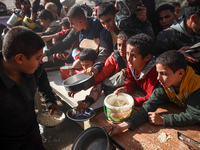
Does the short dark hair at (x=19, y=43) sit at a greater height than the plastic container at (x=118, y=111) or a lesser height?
greater

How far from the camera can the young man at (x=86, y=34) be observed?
2.75 m

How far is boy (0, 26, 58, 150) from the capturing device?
1294 mm

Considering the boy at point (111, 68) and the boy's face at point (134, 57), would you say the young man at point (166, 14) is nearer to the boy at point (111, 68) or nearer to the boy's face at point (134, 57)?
the boy at point (111, 68)

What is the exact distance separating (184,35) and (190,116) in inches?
48.4

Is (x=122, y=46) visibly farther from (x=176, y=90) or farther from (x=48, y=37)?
(x=48, y=37)

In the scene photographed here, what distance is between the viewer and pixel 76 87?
6.37ft

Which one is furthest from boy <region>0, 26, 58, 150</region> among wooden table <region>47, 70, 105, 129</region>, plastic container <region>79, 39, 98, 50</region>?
plastic container <region>79, 39, 98, 50</region>

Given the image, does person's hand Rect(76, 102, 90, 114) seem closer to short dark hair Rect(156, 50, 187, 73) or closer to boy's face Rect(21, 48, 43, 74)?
boy's face Rect(21, 48, 43, 74)

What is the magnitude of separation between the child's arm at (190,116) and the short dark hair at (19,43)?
1460 mm

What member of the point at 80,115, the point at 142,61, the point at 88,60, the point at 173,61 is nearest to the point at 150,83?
the point at 142,61

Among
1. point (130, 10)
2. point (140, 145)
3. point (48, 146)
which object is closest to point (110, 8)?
point (130, 10)

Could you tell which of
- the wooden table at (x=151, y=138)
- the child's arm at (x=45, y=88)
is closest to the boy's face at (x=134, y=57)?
the wooden table at (x=151, y=138)

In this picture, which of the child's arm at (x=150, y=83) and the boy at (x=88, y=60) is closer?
the child's arm at (x=150, y=83)

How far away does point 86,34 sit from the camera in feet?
10.6
